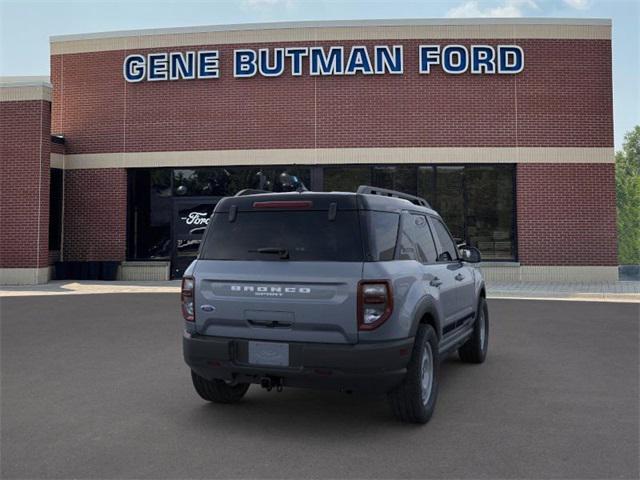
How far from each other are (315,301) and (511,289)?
41.1ft

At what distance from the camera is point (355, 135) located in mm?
18516

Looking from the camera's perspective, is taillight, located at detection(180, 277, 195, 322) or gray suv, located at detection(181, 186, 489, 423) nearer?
gray suv, located at detection(181, 186, 489, 423)

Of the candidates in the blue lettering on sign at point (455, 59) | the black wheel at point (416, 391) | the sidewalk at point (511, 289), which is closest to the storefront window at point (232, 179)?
the sidewalk at point (511, 289)

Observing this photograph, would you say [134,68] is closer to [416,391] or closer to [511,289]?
[511,289]

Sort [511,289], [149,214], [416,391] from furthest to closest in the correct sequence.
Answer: [149,214] < [511,289] < [416,391]

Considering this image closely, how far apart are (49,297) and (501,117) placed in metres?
14.1

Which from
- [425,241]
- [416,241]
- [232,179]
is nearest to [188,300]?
[416,241]

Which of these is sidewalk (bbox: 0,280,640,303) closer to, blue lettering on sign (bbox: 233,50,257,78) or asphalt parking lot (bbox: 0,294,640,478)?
asphalt parking lot (bbox: 0,294,640,478)

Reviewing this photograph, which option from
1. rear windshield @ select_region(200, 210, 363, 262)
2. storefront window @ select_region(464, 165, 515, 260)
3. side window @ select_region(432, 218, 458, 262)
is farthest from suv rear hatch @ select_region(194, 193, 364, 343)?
storefront window @ select_region(464, 165, 515, 260)

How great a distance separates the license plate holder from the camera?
4410mm

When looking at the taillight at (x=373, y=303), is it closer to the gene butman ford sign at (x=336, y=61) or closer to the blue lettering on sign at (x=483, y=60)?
the gene butman ford sign at (x=336, y=61)

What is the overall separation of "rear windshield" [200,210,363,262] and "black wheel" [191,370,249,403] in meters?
1.16

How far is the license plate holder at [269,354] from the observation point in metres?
4.41

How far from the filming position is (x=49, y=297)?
47.7 feet
